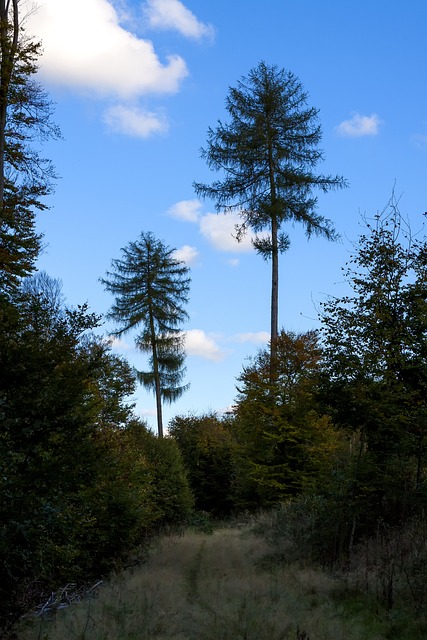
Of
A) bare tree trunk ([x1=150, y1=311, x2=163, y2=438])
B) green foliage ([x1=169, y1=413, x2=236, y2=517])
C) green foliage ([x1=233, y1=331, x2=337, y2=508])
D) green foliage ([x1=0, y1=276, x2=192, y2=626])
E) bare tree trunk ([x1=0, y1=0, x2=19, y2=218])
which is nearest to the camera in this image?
green foliage ([x1=0, y1=276, x2=192, y2=626])

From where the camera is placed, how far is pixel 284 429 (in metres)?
23.5

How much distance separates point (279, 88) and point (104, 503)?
1850cm

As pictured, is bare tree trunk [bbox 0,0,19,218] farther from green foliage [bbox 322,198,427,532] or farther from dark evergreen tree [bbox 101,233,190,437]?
dark evergreen tree [bbox 101,233,190,437]

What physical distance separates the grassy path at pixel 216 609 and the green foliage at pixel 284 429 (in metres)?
8.80

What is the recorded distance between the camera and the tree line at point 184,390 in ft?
28.0

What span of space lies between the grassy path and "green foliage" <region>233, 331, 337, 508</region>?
8.80 metres

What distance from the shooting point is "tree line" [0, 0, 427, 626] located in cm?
852

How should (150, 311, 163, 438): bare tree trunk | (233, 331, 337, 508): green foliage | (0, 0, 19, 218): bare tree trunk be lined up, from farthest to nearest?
(150, 311, 163, 438): bare tree trunk
(233, 331, 337, 508): green foliage
(0, 0, 19, 218): bare tree trunk

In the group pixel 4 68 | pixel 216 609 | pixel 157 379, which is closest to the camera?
pixel 216 609

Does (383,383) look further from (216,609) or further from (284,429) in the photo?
(284,429)

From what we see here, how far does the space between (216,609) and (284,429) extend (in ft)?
47.2

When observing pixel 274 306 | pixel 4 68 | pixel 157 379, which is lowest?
pixel 157 379

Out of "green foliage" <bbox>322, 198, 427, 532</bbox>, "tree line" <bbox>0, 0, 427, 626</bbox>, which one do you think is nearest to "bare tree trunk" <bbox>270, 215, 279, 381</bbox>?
"tree line" <bbox>0, 0, 427, 626</bbox>

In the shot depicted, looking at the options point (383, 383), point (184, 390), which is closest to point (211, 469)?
point (184, 390)
